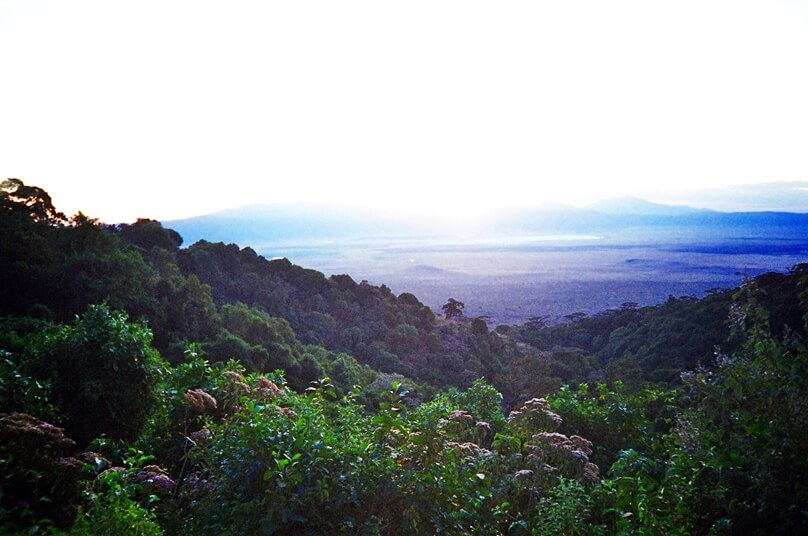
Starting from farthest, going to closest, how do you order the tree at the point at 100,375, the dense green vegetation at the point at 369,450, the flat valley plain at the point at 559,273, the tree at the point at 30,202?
the flat valley plain at the point at 559,273 → the tree at the point at 30,202 → the tree at the point at 100,375 → the dense green vegetation at the point at 369,450

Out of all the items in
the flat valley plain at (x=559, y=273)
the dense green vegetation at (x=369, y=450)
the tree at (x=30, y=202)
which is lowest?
the flat valley plain at (x=559, y=273)

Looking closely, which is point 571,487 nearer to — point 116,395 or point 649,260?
point 116,395

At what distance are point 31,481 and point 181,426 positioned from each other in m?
1.96

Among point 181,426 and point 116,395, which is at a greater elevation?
point 116,395

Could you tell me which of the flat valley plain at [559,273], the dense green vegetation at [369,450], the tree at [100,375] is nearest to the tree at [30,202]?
the dense green vegetation at [369,450]

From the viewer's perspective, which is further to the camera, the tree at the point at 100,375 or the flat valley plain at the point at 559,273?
the flat valley plain at the point at 559,273

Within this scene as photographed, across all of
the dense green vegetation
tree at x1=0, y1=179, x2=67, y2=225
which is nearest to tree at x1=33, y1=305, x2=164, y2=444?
the dense green vegetation

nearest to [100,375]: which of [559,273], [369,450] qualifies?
[369,450]

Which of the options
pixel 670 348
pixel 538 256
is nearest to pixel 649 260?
pixel 538 256

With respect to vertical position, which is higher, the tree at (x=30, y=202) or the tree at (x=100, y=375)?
the tree at (x=30, y=202)

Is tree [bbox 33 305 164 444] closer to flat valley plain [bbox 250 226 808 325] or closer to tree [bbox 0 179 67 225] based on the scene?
tree [bbox 0 179 67 225]

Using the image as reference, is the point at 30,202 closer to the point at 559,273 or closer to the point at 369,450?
the point at 369,450

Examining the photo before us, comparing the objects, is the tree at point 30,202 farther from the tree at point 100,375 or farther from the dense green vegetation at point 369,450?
the tree at point 100,375

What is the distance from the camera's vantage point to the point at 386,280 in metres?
81.4
